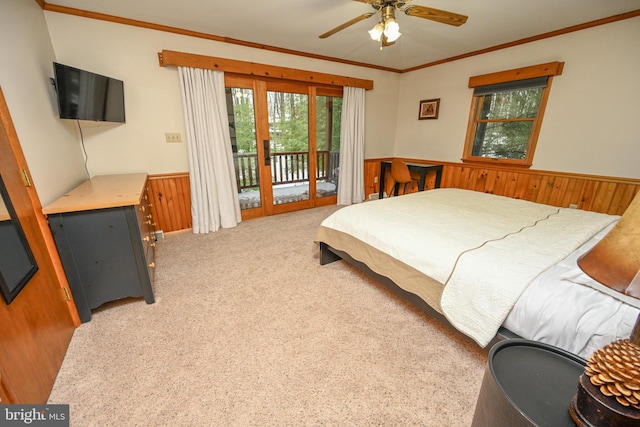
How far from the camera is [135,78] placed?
2758mm

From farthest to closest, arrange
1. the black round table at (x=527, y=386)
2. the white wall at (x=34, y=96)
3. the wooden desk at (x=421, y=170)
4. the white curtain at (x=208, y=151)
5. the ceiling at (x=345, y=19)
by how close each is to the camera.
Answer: the wooden desk at (x=421, y=170), the white curtain at (x=208, y=151), the ceiling at (x=345, y=19), the white wall at (x=34, y=96), the black round table at (x=527, y=386)

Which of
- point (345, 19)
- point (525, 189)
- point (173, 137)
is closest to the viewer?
point (345, 19)

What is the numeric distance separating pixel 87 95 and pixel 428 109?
458 centimetres

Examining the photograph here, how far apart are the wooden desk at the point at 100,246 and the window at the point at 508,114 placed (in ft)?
14.4

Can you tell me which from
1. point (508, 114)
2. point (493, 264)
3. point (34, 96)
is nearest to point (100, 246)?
point (34, 96)

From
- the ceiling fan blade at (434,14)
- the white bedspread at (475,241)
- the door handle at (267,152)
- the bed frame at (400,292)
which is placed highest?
the ceiling fan blade at (434,14)

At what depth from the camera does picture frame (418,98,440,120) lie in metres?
4.29

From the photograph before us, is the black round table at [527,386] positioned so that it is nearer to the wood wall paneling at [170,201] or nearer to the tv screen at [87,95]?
the tv screen at [87,95]

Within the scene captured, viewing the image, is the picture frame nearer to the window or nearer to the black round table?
the window

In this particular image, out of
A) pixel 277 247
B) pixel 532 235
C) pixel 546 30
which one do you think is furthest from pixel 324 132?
pixel 532 235

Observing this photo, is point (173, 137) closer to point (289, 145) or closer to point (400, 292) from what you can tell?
point (289, 145)

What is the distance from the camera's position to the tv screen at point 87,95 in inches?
76.1

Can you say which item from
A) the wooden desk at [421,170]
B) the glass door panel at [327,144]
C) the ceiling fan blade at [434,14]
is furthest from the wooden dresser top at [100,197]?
the wooden desk at [421,170]

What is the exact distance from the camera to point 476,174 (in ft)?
12.9
